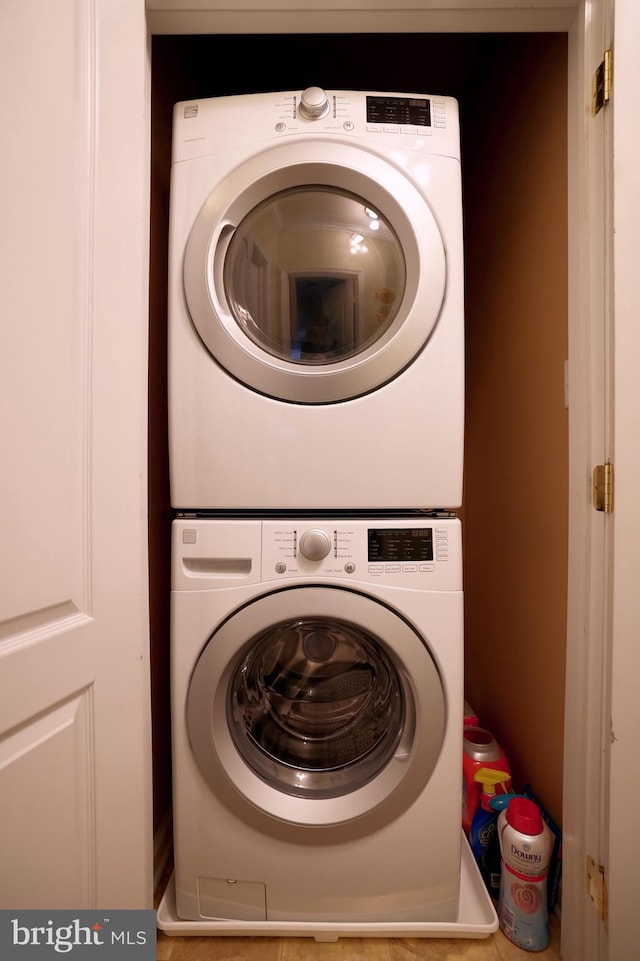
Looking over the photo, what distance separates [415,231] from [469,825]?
145cm

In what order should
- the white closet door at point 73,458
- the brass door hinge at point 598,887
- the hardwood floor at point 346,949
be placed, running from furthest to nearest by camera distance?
the hardwood floor at point 346,949, the brass door hinge at point 598,887, the white closet door at point 73,458

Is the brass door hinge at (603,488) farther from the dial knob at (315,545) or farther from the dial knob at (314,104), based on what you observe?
the dial knob at (314,104)

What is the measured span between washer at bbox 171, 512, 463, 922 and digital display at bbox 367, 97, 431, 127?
0.85 m

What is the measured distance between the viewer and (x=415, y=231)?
0.99 metres

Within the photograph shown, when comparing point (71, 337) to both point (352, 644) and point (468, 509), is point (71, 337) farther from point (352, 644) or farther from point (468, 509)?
point (468, 509)

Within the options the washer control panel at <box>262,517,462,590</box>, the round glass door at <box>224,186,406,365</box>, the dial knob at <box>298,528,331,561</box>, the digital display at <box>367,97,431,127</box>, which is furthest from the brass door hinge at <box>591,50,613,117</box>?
the dial knob at <box>298,528,331,561</box>

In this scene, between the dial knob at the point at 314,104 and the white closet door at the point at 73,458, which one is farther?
the dial knob at the point at 314,104

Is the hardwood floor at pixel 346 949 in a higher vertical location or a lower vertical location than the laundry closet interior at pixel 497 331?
lower

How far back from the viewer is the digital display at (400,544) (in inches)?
38.9

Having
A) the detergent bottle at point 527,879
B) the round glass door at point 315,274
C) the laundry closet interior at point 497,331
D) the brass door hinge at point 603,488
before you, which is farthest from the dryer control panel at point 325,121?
the detergent bottle at point 527,879

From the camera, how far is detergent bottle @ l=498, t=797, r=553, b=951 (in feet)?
3.27

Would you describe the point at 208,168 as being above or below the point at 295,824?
above

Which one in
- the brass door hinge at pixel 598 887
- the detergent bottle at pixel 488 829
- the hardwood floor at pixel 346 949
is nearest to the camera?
the brass door hinge at pixel 598 887

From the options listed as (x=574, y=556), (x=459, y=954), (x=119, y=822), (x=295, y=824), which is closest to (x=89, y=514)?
(x=119, y=822)
